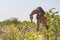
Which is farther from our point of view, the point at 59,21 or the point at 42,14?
the point at 42,14

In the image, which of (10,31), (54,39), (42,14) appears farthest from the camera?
(10,31)

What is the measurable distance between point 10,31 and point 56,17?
602 cm

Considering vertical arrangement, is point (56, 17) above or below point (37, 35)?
above

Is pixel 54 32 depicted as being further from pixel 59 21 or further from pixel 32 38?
pixel 32 38

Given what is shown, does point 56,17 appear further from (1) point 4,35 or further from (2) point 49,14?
(1) point 4,35

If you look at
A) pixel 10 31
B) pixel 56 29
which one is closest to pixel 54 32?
pixel 56 29

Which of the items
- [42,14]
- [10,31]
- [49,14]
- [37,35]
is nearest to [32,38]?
[37,35]

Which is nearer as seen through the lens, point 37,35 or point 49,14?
point 49,14

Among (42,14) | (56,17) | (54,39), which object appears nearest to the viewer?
(56,17)

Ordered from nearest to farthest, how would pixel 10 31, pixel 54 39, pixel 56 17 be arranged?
pixel 56 17
pixel 54 39
pixel 10 31

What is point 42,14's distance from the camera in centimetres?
1257

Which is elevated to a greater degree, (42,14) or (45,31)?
(42,14)

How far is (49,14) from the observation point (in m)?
11.1

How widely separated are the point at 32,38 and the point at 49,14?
199 cm
